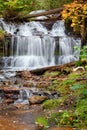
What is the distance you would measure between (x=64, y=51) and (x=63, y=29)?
10.3 feet

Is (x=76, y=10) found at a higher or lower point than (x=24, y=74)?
higher

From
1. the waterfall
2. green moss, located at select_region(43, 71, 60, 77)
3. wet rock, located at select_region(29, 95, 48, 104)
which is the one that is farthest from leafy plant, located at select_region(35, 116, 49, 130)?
the waterfall

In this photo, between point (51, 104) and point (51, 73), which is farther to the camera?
point (51, 73)

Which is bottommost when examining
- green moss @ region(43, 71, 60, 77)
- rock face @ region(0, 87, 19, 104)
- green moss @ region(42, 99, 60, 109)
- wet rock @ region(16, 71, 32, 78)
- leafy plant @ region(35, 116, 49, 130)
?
wet rock @ region(16, 71, 32, 78)

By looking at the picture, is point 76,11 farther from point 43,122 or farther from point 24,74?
point 43,122

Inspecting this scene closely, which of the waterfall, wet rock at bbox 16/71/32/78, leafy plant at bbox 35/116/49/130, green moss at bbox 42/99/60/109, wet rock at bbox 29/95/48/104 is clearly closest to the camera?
leafy plant at bbox 35/116/49/130

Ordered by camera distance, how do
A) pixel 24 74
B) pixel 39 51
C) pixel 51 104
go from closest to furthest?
pixel 51 104, pixel 24 74, pixel 39 51

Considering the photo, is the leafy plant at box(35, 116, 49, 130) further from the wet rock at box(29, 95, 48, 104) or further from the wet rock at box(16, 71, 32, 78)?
the wet rock at box(16, 71, 32, 78)

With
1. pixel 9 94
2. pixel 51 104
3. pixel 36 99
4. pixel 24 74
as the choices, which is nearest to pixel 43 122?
pixel 51 104

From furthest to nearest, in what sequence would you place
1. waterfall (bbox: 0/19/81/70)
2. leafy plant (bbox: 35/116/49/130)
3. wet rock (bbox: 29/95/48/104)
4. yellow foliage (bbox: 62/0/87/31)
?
waterfall (bbox: 0/19/81/70) → yellow foliage (bbox: 62/0/87/31) → wet rock (bbox: 29/95/48/104) → leafy plant (bbox: 35/116/49/130)

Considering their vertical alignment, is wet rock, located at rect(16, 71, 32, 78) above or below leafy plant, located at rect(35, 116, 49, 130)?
below

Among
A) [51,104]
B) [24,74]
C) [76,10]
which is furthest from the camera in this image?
[24,74]

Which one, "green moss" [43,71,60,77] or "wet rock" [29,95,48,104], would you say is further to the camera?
"green moss" [43,71,60,77]

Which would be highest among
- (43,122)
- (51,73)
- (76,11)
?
(76,11)
